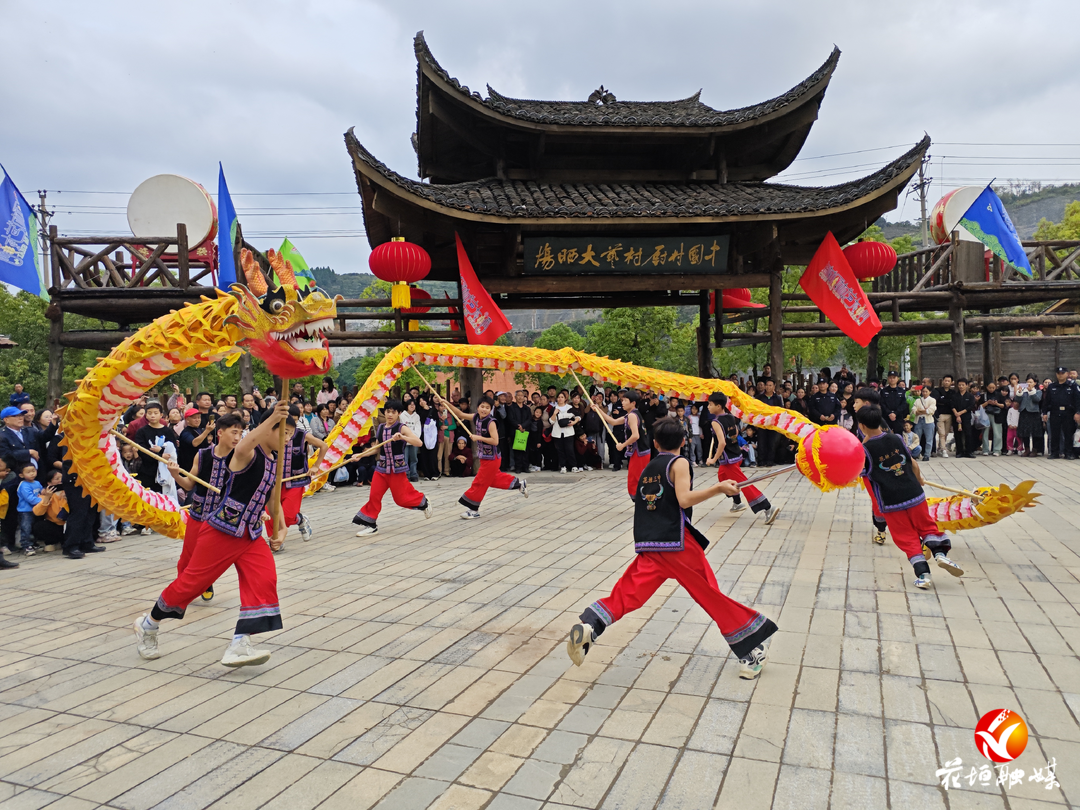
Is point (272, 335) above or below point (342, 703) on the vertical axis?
above

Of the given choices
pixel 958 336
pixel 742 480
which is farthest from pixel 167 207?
pixel 958 336

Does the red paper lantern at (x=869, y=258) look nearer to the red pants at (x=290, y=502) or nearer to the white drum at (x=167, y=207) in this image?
the red pants at (x=290, y=502)

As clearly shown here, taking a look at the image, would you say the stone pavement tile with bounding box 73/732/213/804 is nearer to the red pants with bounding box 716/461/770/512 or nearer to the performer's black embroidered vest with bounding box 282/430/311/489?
the performer's black embroidered vest with bounding box 282/430/311/489

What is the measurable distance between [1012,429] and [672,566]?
48.2 feet

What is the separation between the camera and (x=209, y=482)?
15.5 feet

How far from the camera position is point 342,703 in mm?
3625

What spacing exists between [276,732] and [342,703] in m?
0.39

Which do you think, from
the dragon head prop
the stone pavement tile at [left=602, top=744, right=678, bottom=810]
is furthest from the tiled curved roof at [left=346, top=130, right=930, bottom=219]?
the stone pavement tile at [left=602, top=744, right=678, bottom=810]

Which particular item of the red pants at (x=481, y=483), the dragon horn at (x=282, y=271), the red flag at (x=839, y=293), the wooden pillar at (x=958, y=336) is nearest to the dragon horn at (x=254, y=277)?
the dragon horn at (x=282, y=271)

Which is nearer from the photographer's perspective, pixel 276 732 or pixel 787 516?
pixel 276 732

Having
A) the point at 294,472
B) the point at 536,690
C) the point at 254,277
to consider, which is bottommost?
the point at 536,690

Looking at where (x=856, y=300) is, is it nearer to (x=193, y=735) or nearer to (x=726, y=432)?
(x=726, y=432)

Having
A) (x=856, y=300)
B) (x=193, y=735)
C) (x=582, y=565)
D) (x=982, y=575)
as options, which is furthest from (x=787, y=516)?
(x=193, y=735)

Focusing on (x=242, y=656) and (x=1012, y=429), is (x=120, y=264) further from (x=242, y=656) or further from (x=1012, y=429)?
(x=1012, y=429)
